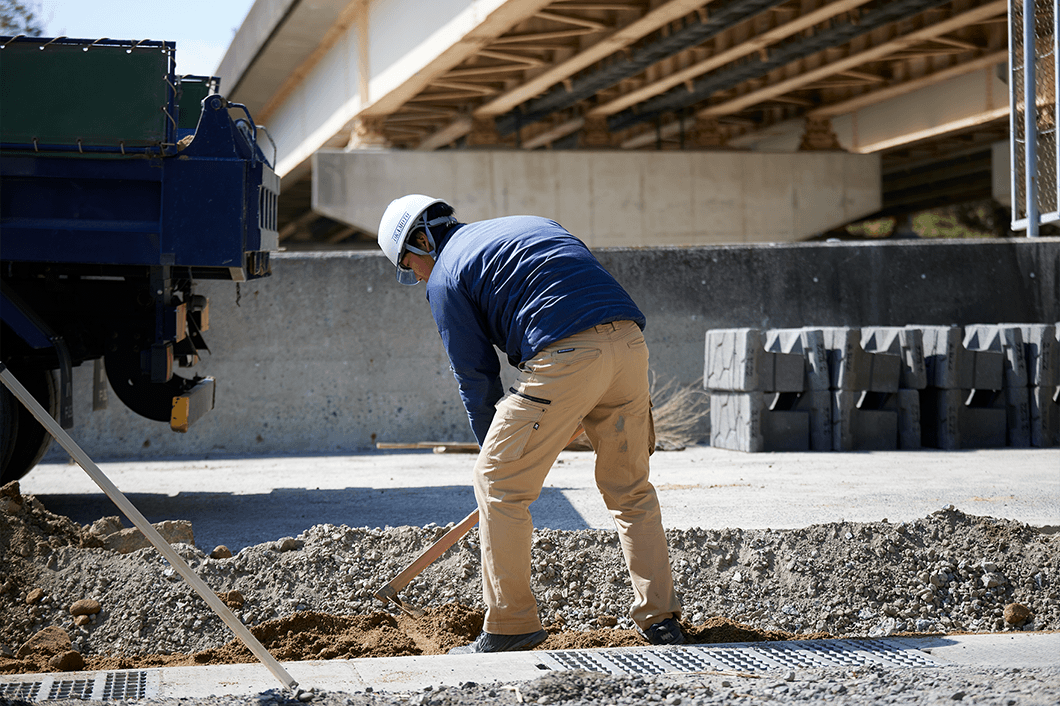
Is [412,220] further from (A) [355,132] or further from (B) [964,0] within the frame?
(A) [355,132]

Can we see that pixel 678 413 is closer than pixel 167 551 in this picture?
No

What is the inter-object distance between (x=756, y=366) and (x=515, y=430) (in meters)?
5.94

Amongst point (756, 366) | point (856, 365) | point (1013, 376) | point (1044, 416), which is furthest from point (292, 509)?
point (1044, 416)

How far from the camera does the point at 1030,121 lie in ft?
39.6

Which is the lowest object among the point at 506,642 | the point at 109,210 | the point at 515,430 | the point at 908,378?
the point at 506,642

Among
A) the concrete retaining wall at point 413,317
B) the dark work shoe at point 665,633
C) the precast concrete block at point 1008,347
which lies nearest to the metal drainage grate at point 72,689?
the dark work shoe at point 665,633

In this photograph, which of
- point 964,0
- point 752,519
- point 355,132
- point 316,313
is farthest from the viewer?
point 355,132

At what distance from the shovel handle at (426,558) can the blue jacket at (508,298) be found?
2.20ft

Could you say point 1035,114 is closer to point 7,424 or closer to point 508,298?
point 508,298

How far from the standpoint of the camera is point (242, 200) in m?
6.38

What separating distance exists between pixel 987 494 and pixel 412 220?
456 centimetres

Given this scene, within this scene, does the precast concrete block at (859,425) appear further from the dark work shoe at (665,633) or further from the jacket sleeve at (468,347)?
the jacket sleeve at (468,347)

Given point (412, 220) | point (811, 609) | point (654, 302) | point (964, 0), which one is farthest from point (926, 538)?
point (964, 0)

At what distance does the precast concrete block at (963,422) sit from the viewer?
31.3 ft
